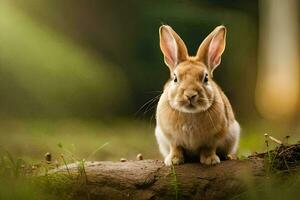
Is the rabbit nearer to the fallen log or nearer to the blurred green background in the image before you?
the fallen log

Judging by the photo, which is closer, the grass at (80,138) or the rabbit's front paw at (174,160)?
the rabbit's front paw at (174,160)

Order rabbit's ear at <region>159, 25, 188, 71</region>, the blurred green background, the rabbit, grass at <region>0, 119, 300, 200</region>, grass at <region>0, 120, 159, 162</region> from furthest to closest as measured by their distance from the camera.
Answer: the blurred green background
grass at <region>0, 120, 159, 162</region>
rabbit's ear at <region>159, 25, 188, 71</region>
the rabbit
grass at <region>0, 119, 300, 200</region>

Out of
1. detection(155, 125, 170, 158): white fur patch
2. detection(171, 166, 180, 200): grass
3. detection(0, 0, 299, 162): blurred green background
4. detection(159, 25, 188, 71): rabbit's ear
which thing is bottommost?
detection(171, 166, 180, 200): grass

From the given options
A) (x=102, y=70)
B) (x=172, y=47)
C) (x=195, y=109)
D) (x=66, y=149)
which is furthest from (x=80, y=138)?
(x=195, y=109)

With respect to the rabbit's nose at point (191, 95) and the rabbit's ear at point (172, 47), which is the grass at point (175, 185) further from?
the rabbit's ear at point (172, 47)

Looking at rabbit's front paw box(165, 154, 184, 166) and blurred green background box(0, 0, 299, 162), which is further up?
blurred green background box(0, 0, 299, 162)

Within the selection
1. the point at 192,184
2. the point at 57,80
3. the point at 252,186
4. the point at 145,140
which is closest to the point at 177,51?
the point at 192,184

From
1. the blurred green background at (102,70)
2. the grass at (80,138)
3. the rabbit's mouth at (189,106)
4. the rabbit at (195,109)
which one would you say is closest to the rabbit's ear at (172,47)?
the rabbit at (195,109)

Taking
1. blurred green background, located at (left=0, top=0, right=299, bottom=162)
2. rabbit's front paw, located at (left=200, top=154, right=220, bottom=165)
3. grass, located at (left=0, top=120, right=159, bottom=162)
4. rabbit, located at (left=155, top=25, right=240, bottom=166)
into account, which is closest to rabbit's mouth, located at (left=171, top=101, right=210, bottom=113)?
rabbit, located at (left=155, top=25, right=240, bottom=166)
